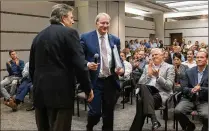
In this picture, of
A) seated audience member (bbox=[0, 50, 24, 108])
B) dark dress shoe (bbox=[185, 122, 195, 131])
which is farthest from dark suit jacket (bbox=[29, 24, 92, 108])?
seated audience member (bbox=[0, 50, 24, 108])

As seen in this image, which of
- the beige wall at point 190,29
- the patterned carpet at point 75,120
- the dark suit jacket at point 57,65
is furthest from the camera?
the beige wall at point 190,29

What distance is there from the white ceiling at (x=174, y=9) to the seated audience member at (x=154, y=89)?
940cm

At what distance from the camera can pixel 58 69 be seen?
1.77 m

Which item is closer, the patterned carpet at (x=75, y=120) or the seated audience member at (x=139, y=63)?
the patterned carpet at (x=75, y=120)

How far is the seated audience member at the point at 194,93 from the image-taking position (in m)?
2.90

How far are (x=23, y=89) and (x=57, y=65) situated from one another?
3085 mm

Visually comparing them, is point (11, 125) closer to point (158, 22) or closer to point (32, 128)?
point (32, 128)

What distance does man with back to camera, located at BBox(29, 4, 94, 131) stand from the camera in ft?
5.80

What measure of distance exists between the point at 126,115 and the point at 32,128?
1.47 m

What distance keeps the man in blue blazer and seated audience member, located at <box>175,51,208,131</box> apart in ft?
2.96

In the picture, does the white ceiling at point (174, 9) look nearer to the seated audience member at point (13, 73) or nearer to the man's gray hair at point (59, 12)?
the seated audience member at point (13, 73)

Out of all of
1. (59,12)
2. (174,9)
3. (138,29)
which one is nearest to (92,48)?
(59,12)

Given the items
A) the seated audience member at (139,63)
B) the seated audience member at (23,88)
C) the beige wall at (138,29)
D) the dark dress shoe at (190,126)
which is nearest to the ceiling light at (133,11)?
the beige wall at (138,29)

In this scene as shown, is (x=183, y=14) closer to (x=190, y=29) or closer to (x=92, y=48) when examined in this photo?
(x=190, y=29)
